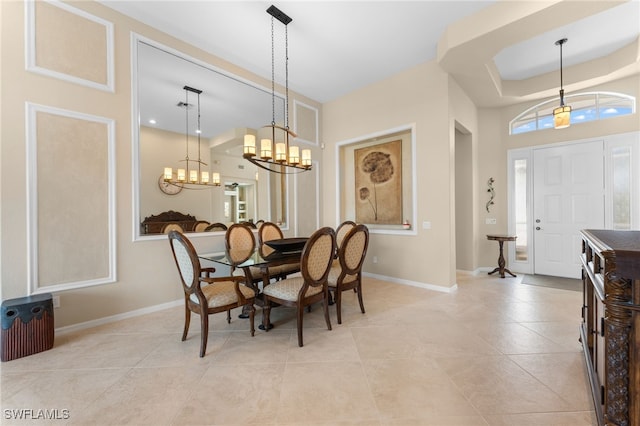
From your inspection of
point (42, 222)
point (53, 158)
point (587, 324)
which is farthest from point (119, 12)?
point (587, 324)

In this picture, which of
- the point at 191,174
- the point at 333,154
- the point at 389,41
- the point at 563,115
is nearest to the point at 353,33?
the point at 389,41

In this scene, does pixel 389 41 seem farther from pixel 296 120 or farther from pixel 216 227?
pixel 216 227

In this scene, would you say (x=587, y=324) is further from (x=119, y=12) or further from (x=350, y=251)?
(x=119, y=12)

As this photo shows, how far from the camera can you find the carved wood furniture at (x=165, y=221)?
3.03m

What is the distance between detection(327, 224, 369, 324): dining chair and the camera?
2.73 m

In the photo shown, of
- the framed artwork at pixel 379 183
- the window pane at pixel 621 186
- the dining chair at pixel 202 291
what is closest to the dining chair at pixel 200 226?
the dining chair at pixel 202 291

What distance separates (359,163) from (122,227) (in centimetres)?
385

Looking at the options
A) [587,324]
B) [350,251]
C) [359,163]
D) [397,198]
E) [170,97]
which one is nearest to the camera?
[587,324]

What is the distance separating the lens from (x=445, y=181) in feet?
12.2

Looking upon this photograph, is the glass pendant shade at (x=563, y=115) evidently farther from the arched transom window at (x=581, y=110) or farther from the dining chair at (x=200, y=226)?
the dining chair at (x=200, y=226)

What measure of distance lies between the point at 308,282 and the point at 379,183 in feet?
9.48

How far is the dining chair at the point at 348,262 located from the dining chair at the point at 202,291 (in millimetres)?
894

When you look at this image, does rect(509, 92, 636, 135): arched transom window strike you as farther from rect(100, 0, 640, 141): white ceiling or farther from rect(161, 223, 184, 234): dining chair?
rect(161, 223, 184, 234): dining chair

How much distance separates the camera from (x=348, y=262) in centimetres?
280
